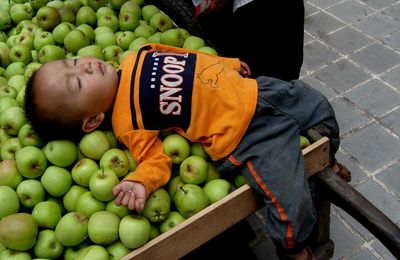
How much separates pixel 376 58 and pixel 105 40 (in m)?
2.52

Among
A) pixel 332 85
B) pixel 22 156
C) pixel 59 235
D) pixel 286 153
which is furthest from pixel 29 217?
pixel 332 85

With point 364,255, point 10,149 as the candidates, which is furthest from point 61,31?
point 364,255

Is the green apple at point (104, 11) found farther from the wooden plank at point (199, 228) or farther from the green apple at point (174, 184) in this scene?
the wooden plank at point (199, 228)

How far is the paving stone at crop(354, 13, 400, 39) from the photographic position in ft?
13.5

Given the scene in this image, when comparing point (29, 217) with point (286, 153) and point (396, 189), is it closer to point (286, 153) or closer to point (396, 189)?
point (286, 153)

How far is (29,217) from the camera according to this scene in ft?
5.55

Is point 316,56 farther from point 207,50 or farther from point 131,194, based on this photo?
point 131,194

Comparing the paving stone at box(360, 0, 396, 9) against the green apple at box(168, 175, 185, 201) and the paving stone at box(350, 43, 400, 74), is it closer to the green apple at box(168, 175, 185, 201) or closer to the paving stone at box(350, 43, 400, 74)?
the paving stone at box(350, 43, 400, 74)

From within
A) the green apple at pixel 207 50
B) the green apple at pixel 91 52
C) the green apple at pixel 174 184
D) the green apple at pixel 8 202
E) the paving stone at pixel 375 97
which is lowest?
the paving stone at pixel 375 97

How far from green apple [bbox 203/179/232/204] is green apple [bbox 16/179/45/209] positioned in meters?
0.70

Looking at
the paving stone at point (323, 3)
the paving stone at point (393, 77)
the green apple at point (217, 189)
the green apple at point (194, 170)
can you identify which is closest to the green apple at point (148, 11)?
the green apple at point (194, 170)

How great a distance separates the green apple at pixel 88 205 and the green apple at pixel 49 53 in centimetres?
99

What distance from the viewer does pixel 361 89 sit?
362 centimetres

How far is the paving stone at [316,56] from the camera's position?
3922mm
